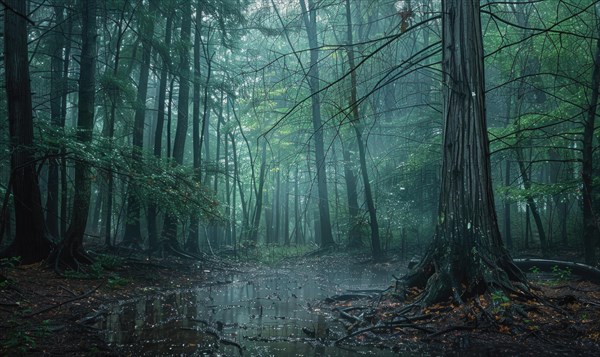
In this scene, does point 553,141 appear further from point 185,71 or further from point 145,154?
point 185,71

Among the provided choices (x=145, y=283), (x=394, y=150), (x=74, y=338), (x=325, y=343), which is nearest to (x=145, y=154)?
(x=145, y=283)

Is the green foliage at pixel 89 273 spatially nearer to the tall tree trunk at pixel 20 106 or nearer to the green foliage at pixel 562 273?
the tall tree trunk at pixel 20 106

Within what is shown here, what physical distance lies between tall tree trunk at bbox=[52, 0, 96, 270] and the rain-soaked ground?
2.34 m

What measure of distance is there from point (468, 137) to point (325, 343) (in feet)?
11.7

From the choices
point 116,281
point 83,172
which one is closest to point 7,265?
point 116,281

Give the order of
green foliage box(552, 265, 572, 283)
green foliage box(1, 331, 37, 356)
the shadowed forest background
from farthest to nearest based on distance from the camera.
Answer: green foliage box(552, 265, 572, 283), the shadowed forest background, green foliage box(1, 331, 37, 356)

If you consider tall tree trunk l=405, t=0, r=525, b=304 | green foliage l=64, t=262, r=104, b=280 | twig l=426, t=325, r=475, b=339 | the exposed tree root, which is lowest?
twig l=426, t=325, r=475, b=339

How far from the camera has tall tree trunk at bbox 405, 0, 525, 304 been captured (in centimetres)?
610

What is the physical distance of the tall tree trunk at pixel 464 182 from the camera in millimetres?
6102

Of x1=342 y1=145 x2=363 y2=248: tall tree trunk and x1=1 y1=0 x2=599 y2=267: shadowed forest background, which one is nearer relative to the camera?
x1=1 y1=0 x2=599 y2=267: shadowed forest background

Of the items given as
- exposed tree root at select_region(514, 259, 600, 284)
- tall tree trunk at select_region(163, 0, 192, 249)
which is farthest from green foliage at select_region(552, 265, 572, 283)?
tall tree trunk at select_region(163, 0, 192, 249)

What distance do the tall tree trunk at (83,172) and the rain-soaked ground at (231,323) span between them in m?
2.34

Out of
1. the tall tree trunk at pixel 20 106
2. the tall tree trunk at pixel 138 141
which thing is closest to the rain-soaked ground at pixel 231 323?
the tall tree trunk at pixel 138 141

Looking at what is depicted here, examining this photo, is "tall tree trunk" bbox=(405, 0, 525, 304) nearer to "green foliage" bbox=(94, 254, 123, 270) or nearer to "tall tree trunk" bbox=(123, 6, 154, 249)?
"tall tree trunk" bbox=(123, 6, 154, 249)
